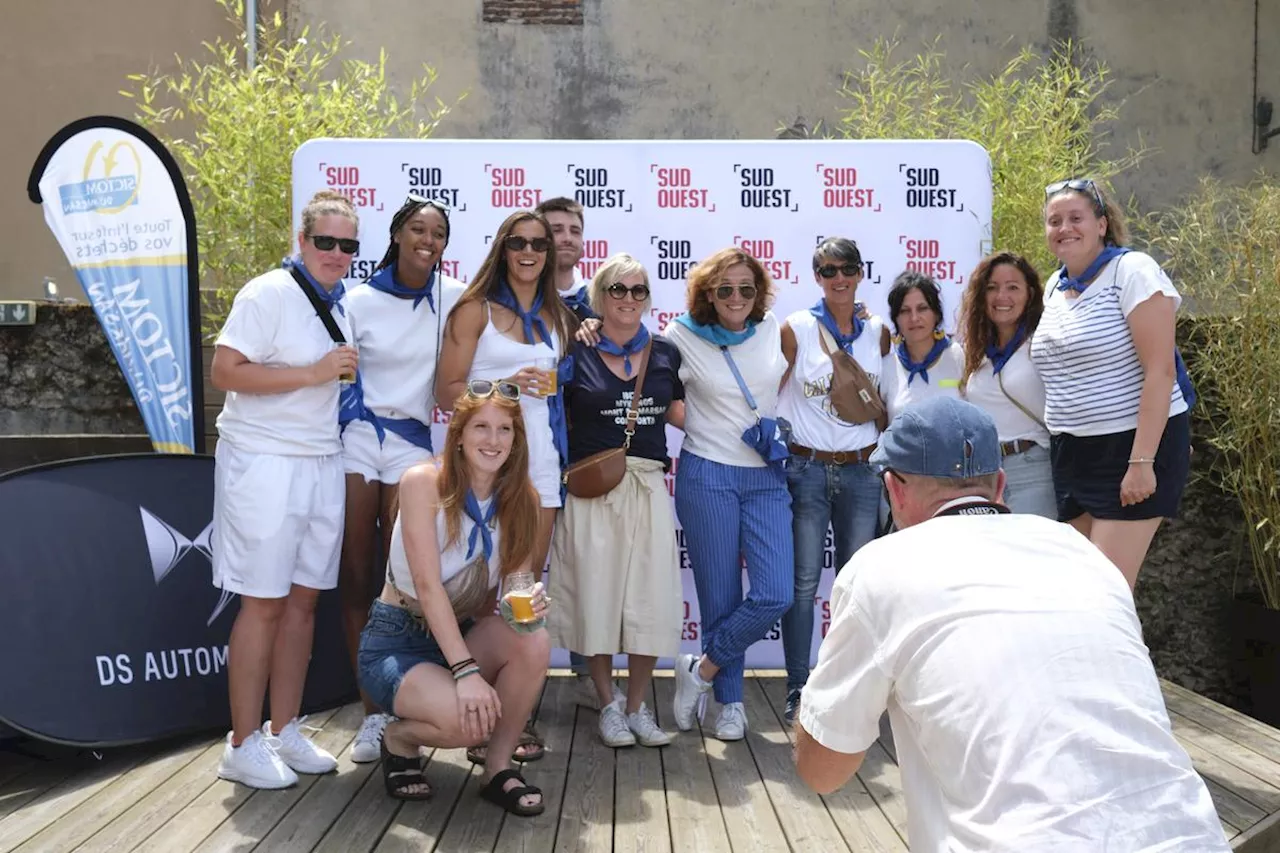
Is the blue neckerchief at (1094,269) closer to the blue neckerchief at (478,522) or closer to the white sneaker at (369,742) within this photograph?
the blue neckerchief at (478,522)

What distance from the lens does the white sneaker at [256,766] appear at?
3.32 metres

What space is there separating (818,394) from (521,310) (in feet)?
3.44

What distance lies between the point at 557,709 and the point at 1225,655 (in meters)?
3.24

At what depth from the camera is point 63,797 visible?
132 inches

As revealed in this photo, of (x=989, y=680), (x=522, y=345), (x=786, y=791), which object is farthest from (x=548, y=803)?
(x=989, y=680)

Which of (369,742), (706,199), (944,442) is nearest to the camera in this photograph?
(944,442)

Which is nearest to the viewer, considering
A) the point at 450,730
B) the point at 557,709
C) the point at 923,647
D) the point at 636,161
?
the point at 923,647

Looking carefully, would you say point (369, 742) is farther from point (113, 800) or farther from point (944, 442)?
point (944, 442)

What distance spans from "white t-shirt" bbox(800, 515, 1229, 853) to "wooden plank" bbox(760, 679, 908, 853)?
4.33 ft

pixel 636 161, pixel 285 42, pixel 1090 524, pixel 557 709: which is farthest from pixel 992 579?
pixel 285 42

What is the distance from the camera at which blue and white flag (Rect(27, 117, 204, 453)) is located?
4.75 meters

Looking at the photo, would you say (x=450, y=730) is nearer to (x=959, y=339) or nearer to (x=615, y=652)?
(x=615, y=652)

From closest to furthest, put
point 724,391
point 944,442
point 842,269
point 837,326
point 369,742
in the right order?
1. point 944,442
2. point 369,742
3. point 724,391
4. point 842,269
5. point 837,326

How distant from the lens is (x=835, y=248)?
13.3 feet
